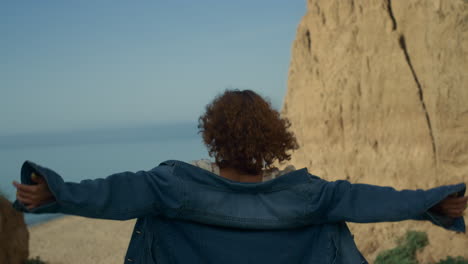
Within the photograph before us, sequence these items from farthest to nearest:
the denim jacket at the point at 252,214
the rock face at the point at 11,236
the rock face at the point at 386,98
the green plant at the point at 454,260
Result: the rock face at the point at 11,236, the rock face at the point at 386,98, the green plant at the point at 454,260, the denim jacket at the point at 252,214

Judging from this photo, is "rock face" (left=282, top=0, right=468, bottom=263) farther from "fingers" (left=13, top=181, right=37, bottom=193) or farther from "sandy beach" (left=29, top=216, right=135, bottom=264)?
"sandy beach" (left=29, top=216, right=135, bottom=264)

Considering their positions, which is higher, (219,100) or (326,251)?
(219,100)

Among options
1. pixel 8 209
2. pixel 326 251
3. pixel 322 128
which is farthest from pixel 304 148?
pixel 326 251

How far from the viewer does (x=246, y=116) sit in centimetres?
228

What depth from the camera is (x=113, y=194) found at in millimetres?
2123

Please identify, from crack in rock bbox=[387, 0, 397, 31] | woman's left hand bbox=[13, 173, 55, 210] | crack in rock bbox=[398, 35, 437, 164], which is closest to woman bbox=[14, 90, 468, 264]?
woman's left hand bbox=[13, 173, 55, 210]

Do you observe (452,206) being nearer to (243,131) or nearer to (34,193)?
(243,131)

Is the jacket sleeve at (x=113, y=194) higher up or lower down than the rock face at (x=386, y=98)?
lower down

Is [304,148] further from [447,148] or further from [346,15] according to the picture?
[447,148]

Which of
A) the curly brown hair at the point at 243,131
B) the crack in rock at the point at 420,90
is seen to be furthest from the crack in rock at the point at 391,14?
the curly brown hair at the point at 243,131

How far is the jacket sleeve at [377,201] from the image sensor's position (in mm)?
2260

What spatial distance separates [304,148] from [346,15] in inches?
116

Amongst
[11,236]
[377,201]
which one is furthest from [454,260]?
[11,236]

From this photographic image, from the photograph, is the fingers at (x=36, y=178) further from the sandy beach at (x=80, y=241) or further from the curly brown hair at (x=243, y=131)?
the sandy beach at (x=80, y=241)
